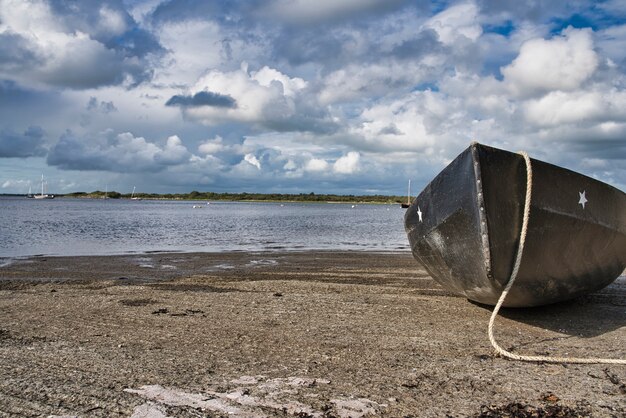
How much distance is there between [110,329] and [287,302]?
311cm

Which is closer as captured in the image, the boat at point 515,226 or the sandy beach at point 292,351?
the sandy beach at point 292,351

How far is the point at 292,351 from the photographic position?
5910mm

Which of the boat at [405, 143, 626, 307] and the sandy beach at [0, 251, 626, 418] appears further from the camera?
the boat at [405, 143, 626, 307]

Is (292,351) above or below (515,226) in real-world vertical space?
below

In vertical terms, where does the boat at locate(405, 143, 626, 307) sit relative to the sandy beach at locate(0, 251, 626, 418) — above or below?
above

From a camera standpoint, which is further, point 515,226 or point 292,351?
point 515,226

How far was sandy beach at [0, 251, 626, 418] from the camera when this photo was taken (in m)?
4.26

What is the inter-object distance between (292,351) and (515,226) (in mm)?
3258

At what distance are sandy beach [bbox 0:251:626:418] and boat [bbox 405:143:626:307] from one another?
0.65 m

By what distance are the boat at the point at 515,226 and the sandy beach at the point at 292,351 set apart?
651 mm

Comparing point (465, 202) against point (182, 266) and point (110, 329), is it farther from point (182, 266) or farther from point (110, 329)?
point (182, 266)

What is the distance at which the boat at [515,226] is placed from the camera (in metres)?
6.70

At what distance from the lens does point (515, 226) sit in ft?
22.1

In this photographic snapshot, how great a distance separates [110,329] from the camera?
22.6 feet
